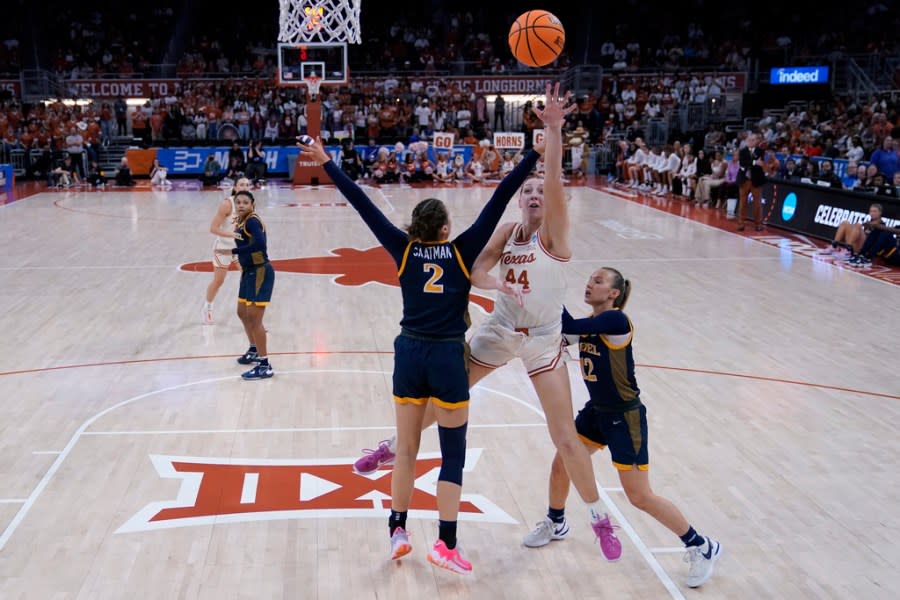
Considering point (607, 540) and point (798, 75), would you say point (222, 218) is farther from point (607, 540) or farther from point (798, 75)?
point (798, 75)

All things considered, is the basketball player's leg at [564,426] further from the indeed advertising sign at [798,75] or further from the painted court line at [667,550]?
the indeed advertising sign at [798,75]

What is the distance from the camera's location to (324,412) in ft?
24.4

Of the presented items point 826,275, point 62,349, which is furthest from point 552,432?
point 826,275

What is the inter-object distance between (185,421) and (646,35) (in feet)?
115

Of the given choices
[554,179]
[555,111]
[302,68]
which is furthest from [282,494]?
[302,68]

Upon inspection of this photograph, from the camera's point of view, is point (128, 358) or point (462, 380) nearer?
point (462, 380)

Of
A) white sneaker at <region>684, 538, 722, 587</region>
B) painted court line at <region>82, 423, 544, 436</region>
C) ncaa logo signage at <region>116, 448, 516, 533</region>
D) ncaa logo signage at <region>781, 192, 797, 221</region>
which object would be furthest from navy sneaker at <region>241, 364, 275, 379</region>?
ncaa logo signage at <region>781, 192, 797, 221</region>

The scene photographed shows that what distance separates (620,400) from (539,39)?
333 cm

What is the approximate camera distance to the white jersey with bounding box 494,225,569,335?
4.91 m

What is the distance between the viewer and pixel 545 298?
4922 mm

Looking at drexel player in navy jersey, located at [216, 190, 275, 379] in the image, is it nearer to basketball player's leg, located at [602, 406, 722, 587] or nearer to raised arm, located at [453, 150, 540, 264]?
raised arm, located at [453, 150, 540, 264]

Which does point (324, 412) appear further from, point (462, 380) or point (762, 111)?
point (762, 111)

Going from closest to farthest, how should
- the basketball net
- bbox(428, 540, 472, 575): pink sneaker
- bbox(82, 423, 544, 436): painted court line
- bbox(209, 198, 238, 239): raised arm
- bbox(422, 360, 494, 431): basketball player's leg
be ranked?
1. bbox(428, 540, 472, 575): pink sneaker
2. bbox(422, 360, 494, 431): basketball player's leg
3. bbox(82, 423, 544, 436): painted court line
4. bbox(209, 198, 238, 239): raised arm
5. the basketball net

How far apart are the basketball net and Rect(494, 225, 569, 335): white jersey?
1591 cm
